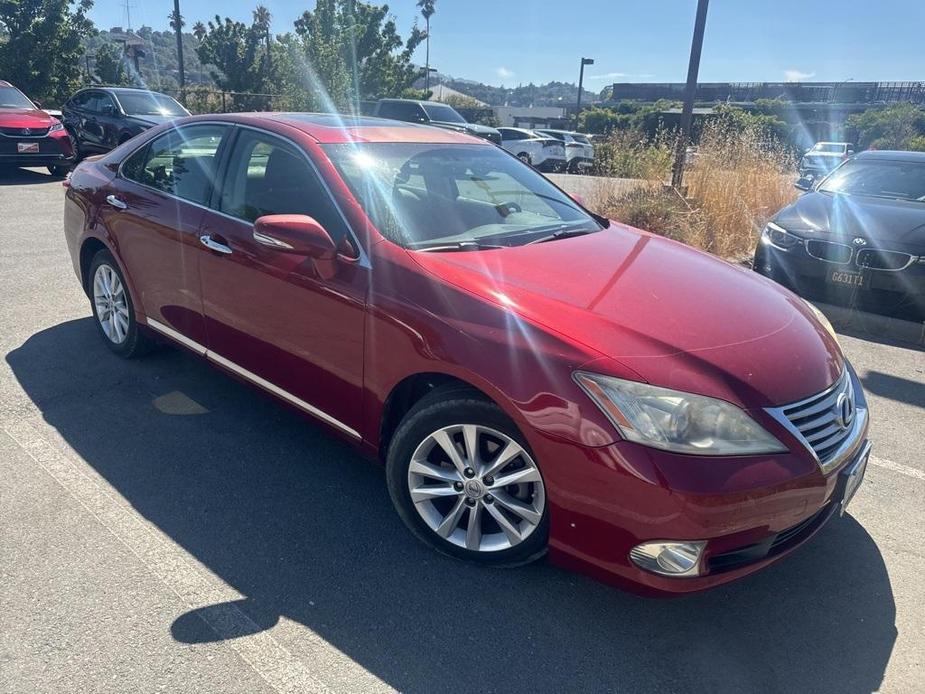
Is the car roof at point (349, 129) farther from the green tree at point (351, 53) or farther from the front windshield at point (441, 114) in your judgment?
the green tree at point (351, 53)

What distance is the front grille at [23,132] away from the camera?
1183 cm

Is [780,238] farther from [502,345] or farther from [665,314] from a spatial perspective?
[502,345]

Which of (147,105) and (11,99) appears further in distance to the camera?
(147,105)

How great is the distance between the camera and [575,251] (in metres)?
3.29

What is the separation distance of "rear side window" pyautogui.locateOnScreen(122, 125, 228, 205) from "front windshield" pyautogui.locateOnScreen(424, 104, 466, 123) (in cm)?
1445

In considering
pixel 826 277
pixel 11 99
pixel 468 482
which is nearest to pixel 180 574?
pixel 468 482

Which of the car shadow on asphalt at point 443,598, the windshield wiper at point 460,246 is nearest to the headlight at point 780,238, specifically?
the car shadow on asphalt at point 443,598

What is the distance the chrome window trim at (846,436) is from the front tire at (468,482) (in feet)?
2.77

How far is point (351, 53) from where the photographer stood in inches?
1169

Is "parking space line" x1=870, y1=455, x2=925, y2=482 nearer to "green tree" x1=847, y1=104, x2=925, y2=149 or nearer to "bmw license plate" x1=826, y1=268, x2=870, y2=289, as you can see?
"bmw license plate" x1=826, y1=268, x2=870, y2=289

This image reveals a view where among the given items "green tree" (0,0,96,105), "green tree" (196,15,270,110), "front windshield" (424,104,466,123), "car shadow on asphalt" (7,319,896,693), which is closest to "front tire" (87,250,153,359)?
"car shadow on asphalt" (7,319,896,693)

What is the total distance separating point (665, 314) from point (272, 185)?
1963mm

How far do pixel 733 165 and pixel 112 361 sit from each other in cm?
842

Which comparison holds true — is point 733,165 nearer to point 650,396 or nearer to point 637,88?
point 650,396
